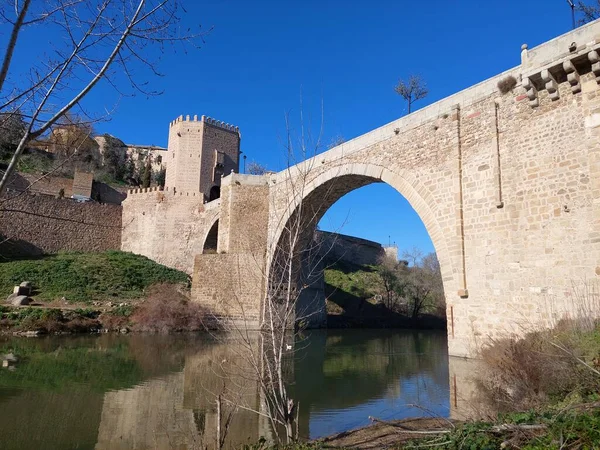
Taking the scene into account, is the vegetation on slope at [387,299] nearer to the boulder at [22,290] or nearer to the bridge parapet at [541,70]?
the boulder at [22,290]

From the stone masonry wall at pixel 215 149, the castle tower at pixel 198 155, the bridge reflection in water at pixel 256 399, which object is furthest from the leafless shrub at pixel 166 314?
the stone masonry wall at pixel 215 149

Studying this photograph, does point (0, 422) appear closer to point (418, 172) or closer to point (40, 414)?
point (40, 414)

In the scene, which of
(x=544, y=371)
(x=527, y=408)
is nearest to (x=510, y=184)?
(x=544, y=371)

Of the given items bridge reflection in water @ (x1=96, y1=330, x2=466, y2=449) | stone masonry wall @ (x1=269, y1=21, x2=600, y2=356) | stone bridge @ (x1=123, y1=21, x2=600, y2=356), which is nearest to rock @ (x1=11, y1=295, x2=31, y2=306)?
bridge reflection in water @ (x1=96, y1=330, x2=466, y2=449)

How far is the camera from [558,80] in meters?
8.40

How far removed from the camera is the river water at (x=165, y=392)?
17.1 ft

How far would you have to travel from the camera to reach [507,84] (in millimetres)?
9289

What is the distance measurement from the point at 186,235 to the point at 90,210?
638cm

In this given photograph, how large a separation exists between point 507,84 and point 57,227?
995 inches

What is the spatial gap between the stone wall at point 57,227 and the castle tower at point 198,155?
659cm

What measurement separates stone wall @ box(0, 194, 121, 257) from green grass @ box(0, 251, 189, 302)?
2.22 metres

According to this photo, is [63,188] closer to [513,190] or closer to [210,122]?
[210,122]

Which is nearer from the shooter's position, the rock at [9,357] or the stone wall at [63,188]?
the rock at [9,357]

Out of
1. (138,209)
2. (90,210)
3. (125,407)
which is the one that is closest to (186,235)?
(138,209)
